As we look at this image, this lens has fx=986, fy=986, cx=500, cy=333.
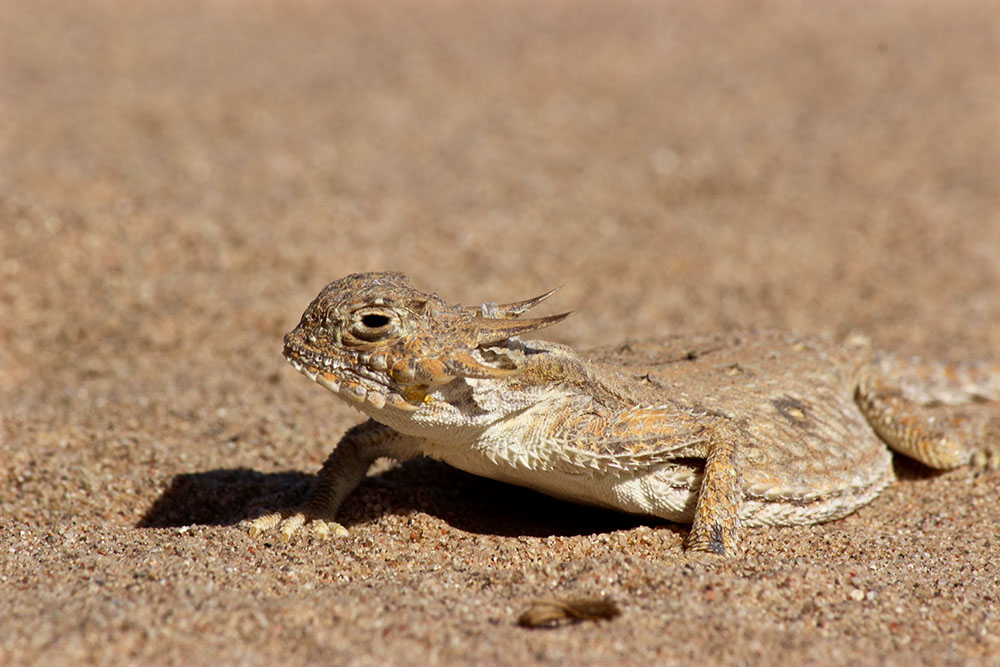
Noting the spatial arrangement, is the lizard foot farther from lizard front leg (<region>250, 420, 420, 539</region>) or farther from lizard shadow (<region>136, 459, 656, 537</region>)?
lizard shadow (<region>136, 459, 656, 537</region>)

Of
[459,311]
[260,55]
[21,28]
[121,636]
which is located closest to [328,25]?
[260,55]

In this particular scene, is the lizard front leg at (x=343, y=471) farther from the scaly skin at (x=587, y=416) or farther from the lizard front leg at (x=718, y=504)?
the lizard front leg at (x=718, y=504)

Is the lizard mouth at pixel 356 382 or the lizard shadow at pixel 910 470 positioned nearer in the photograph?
the lizard mouth at pixel 356 382

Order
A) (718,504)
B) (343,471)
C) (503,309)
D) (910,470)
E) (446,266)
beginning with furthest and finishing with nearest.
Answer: (446,266)
(910,470)
(343,471)
(503,309)
(718,504)

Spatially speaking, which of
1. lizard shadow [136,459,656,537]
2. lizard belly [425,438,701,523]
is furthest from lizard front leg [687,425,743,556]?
lizard shadow [136,459,656,537]

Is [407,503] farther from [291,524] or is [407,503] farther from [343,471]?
[291,524]

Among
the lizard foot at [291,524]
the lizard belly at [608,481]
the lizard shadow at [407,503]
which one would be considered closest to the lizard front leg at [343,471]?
the lizard foot at [291,524]

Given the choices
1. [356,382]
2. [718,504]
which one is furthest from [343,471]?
[718,504]
